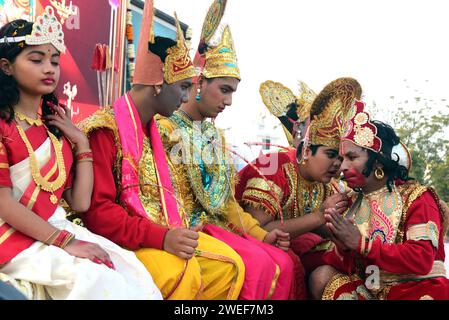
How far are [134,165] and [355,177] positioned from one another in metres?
1.17

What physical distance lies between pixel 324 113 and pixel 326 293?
113cm

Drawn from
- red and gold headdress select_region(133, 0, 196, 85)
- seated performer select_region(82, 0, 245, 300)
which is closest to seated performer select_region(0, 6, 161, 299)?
seated performer select_region(82, 0, 245, 300)

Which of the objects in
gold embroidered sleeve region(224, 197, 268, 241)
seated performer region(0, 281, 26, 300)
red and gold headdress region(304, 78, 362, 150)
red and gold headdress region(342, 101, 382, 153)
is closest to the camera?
seated performer region(0, 281, 26, 300)

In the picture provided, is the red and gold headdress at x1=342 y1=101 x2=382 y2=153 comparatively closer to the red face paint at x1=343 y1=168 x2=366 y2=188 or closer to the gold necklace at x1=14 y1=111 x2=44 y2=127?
the red face paint at x1=343 y1=168 x2=366 y2=188

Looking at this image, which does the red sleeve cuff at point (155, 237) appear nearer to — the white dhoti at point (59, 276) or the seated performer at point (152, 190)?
the seated performer at point (152, 190)

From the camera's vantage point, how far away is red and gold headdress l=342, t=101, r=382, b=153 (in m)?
3.18

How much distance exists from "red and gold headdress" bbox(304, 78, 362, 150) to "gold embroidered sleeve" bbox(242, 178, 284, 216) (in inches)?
14.7

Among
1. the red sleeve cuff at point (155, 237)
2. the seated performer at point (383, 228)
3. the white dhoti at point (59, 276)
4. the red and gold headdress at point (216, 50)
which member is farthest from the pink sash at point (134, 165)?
the seated performer at point (383, 228)

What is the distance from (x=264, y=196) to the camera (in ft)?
12.1

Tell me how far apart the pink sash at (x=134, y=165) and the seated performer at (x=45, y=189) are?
23 centimetres

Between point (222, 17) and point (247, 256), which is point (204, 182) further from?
point (222, 17)
